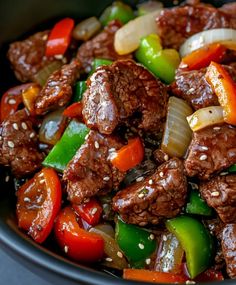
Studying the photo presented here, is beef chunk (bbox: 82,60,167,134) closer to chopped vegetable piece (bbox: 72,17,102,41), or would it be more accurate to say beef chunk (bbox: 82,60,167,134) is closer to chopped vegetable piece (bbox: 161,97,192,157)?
chopped vegetable piece (bbox: 161,97,192,157)

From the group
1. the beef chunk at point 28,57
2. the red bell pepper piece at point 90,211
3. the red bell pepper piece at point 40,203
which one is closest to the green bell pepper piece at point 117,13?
the beef chunk at point 28,57

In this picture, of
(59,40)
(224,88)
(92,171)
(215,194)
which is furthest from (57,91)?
(215,194)

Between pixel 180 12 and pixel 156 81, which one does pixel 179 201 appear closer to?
pixel 156 81

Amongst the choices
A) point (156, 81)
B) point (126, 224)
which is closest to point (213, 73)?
point (156, 81)

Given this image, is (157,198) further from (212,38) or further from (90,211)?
(212,38)

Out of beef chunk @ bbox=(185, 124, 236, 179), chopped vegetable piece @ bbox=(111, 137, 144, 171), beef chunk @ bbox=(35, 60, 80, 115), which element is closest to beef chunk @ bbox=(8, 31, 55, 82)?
beef chunk @ bbox=(35, 60, 80, 115)

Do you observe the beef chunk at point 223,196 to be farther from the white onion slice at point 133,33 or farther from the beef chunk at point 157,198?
the white onion slice at point 133,33
